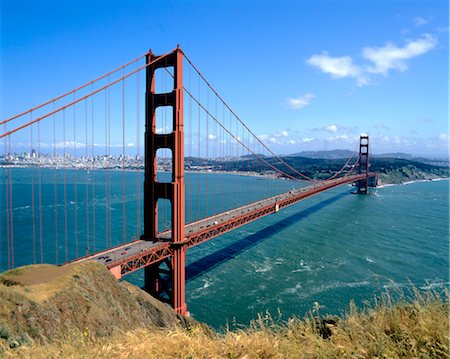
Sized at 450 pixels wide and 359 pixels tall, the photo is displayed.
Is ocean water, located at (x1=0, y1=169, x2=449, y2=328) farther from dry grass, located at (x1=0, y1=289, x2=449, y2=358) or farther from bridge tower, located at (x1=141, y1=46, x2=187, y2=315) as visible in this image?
dry grass, located at (x1=0, y1=289, x2=449, y2=358)

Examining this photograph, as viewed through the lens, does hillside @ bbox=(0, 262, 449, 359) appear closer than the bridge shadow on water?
Yes

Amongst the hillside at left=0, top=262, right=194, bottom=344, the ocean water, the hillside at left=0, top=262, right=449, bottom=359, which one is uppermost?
the hillside at left=0, top=262, right=449, bottom=359

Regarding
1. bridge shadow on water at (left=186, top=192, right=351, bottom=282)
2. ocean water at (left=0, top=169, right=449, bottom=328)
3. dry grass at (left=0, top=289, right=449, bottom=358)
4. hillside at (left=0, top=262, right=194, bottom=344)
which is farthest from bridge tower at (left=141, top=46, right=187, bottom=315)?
dry grass at (left=0, top=289, right=449, bottom=358)

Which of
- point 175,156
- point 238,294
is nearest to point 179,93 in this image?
point 175,156

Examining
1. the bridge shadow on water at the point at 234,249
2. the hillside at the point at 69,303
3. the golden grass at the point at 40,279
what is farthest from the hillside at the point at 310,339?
the bridge shadow on water at the point at 234,249

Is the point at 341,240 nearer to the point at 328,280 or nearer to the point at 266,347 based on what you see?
the point at 328,280

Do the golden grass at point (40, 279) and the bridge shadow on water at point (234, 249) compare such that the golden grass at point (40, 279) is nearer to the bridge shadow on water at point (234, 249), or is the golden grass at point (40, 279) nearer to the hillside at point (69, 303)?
the hillside at point (69, 303)
